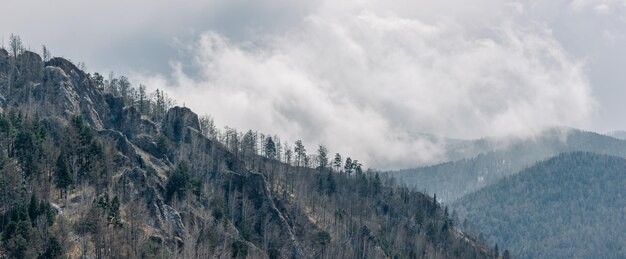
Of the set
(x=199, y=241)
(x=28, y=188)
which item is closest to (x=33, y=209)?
(x=28, y=188)

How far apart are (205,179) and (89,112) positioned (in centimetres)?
3979

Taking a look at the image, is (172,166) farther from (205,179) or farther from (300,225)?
(300,225)

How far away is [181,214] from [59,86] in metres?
62.9

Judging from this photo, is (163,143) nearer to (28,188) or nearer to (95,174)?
(95,174)

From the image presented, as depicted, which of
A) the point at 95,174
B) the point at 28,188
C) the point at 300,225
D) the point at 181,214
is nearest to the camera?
the point at 28,188

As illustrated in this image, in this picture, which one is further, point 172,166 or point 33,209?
point 172,166

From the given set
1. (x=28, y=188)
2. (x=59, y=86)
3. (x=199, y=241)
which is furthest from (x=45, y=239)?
(x=59, y=86)

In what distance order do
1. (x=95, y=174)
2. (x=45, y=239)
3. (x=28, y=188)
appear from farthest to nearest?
(x=95, y=174)
(x=28, y=188)
(x=45, y=239)

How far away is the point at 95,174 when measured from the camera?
139 meters

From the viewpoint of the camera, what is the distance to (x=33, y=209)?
11438 cm

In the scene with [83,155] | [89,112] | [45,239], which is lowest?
[45,239]

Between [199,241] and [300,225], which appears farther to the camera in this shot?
[300,225]

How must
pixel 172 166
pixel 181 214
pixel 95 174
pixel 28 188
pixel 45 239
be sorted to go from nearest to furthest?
pixel 45 239
pixel 28 188
pixel 95 174
pixel 181 214
pixel 172 166

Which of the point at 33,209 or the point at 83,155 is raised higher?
the point at 83,155
